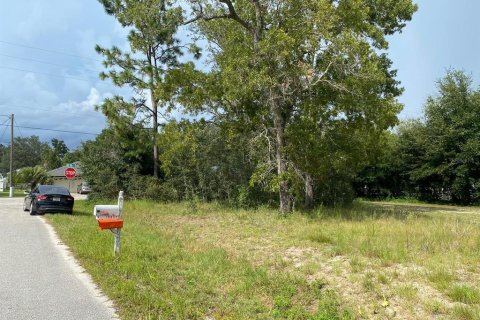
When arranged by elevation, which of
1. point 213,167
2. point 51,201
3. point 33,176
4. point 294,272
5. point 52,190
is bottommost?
point 294,272

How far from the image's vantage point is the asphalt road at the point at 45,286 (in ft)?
19.7

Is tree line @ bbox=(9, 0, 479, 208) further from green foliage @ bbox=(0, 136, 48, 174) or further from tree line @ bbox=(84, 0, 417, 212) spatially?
green foliage @ bbox=(0, 136, 48, 174)

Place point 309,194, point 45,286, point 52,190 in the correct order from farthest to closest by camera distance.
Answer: point 52,190 < point 309,194 < point 45,286

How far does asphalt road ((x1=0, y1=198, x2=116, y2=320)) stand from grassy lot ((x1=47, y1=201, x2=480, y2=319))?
292 millimetres

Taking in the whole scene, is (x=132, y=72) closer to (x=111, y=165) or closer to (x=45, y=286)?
(x=111, y=165)

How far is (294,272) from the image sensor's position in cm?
789

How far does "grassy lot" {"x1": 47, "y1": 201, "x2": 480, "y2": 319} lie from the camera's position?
593cm

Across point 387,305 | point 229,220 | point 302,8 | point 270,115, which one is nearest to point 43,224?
point 229,220

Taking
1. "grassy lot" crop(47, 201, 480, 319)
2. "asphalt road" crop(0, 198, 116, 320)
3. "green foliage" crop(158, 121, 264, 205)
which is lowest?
"asphalt road" crop(0, 198, 116, 320)

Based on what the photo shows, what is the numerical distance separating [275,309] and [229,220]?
9.93m

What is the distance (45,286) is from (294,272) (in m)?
4.30

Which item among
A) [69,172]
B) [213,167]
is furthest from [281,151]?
[69,172]

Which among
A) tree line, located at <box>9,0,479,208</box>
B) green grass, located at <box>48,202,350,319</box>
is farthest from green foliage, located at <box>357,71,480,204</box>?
green grass, located at <box>48,202,350,319</box>

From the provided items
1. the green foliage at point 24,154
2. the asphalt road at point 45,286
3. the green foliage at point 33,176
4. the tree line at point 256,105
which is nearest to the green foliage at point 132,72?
the tree line at point 256,105
